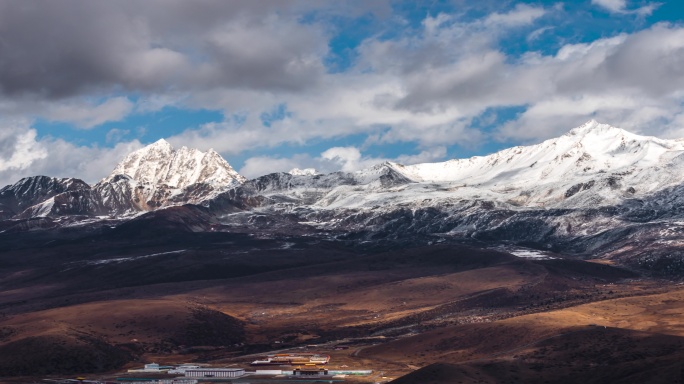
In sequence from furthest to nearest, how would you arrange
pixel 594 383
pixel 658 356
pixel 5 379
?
pixel 5 379 → pixel 658 356 → pixel 594 383

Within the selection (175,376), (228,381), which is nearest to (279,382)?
(228,381)

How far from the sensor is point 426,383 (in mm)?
155625

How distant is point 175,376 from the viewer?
656 feet

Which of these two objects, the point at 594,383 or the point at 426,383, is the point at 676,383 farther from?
the point at 426,383

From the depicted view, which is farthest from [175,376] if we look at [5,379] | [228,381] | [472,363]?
[472,363]

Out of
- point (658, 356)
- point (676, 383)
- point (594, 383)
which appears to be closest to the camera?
point (676, 383)

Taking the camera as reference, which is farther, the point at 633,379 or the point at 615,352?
the point at 615,352

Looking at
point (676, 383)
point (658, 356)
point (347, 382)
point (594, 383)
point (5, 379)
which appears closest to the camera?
point (676, 383)

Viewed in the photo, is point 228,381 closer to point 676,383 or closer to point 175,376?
point 175,376

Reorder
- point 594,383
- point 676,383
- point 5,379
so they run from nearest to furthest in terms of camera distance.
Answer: point 676,383 < point 594,383 < point 5,379

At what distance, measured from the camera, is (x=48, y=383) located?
7564 inches

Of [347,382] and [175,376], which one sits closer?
[347,382]

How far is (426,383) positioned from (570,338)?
4380 centimetres

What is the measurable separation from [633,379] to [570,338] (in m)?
39.3
